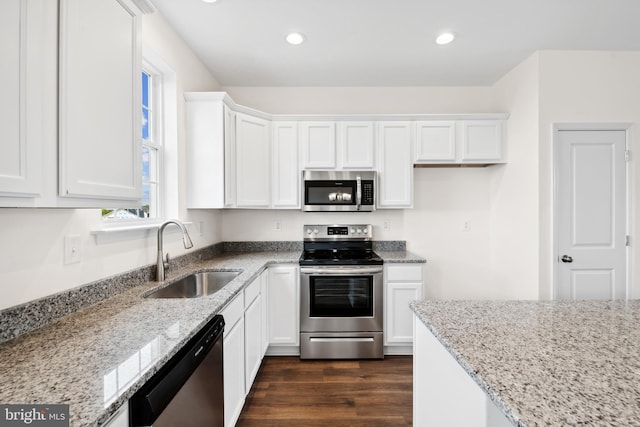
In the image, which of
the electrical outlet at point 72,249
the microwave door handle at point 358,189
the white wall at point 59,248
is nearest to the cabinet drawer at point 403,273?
the microwave door handle at point 358,189

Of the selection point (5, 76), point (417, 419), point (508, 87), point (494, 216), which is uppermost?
point (508, 87)

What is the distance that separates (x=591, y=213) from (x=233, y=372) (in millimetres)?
3182

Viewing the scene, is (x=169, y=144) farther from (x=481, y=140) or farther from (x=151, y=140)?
(x=481, y=140)

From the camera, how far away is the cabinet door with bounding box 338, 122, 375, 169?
3010mm

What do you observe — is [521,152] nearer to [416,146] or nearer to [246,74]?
[416,146]

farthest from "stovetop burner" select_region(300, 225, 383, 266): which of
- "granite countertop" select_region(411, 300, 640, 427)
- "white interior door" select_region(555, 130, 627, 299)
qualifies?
"granite countertop" select_region(411, 300, 640, 427)

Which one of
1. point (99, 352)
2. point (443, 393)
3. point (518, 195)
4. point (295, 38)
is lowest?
point (443, 393)

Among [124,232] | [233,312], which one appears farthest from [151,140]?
[233,312]

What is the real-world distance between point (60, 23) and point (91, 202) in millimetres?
560

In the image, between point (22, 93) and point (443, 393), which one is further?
point (443, 393)

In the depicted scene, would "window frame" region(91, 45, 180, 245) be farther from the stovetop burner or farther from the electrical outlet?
the stovetop burner

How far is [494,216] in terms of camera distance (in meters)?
3.23

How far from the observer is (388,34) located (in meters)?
2.32

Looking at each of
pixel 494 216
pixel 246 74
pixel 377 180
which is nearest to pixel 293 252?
pixel 377 180
